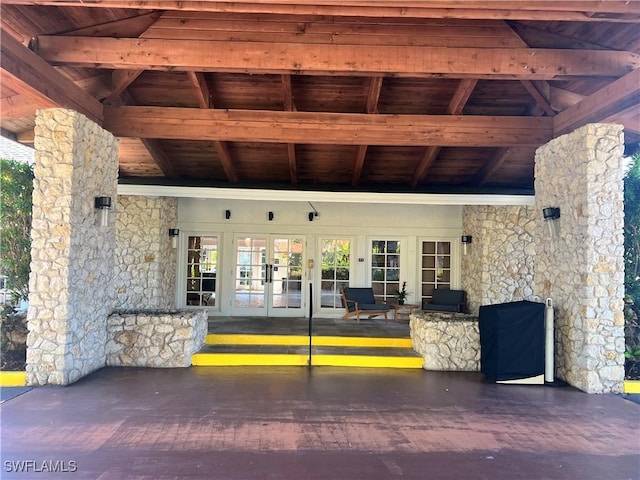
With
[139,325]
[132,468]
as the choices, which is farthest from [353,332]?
[132,468]

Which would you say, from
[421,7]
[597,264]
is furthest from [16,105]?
[597,264]

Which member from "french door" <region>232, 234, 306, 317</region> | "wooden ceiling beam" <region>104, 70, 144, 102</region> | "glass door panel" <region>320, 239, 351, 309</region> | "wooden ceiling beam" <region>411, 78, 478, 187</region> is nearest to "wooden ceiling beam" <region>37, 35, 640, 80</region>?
"wooden ceiling beam" <region>104, 70, 144, 102</region>

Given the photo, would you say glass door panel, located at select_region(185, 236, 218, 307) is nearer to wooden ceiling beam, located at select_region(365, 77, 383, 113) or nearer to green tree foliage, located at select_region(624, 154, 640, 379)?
wooden ceiling beam, located at select_region(365, 77, 383, 113)

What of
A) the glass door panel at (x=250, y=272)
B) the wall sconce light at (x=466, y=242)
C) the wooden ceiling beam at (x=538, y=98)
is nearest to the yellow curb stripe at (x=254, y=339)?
the glass door panel at (x=250, y=272)

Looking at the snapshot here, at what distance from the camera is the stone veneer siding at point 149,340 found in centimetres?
551

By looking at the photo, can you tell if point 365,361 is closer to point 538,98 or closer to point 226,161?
point 226,161

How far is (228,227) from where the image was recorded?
9.04m

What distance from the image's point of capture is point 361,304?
845cm

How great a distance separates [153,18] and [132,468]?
4893 millimetres

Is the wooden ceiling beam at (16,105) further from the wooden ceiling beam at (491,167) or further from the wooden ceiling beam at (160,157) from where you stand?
the wooden ceiling beam at (491,167)

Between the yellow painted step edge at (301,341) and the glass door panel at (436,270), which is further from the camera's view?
the glass door panel at (436,270)

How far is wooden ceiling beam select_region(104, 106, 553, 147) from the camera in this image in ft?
20.1

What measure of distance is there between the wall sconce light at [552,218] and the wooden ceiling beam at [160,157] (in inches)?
256

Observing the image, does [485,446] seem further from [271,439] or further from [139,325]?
[139,325]
